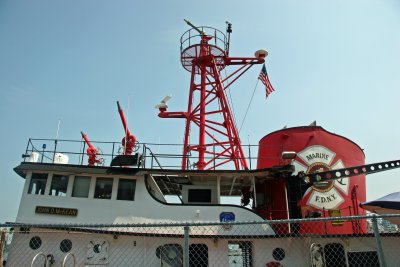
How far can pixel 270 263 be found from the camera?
999 cm

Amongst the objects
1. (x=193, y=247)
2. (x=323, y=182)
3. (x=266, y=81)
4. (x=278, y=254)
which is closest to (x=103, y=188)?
(x=193, y=247)

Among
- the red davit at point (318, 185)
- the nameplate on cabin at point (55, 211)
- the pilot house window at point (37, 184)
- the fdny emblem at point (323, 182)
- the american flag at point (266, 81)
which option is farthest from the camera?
the american flag at point (266, 81)

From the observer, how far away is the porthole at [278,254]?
1004cm

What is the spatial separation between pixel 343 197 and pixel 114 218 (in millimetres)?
8055

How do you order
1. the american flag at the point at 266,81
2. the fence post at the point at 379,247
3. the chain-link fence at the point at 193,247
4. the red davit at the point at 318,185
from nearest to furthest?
the fence post at the point at 379,247, the chain-link fence at the point at 193,247, the red davit at the point at 318,185, the american flag at the point at 266,81

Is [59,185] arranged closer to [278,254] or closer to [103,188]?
[103,188]

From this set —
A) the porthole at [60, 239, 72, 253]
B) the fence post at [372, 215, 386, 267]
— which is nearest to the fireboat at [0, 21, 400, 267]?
the porthole at [60, 239, 72, 253]

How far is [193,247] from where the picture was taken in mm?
10250

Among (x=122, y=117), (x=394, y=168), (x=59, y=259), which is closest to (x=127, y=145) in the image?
(x=122, y=117)

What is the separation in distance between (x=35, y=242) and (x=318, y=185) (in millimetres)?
9498

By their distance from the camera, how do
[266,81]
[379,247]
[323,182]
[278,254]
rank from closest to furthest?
[379,247]
[278,254]
[323,182]
[266,81]

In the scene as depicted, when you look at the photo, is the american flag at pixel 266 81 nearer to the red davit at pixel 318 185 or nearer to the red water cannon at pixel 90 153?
the red davit at pixel 318 185

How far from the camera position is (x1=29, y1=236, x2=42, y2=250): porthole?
9.49 meters

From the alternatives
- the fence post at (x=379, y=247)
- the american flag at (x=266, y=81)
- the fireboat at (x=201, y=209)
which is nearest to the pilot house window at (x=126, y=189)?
the fireboat at (x=201, y=209)
